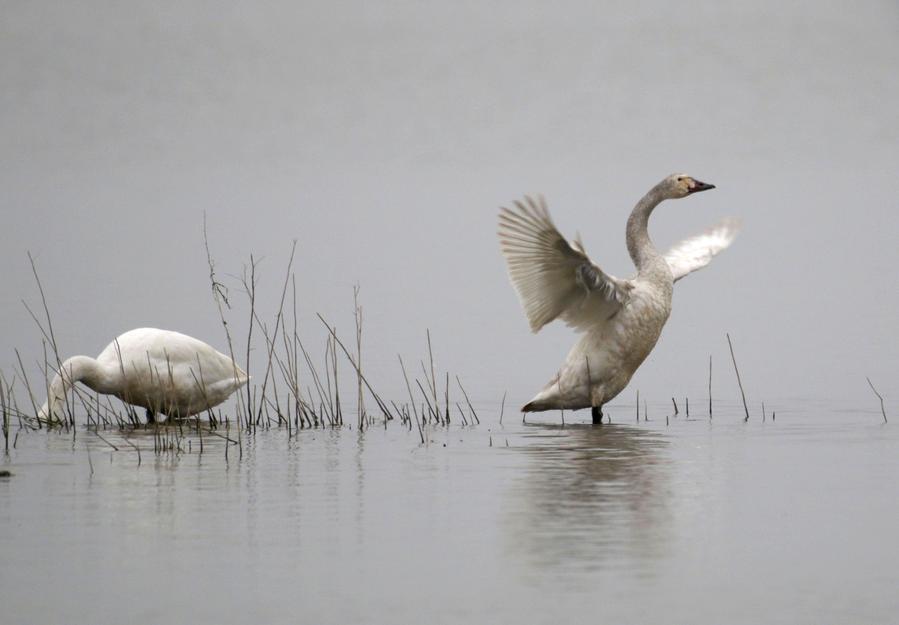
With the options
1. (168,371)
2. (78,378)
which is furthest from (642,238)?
(78,378)

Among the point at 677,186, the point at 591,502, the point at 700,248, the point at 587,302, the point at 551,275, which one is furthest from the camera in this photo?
the point at 700,248

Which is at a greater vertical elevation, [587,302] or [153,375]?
[587,302]

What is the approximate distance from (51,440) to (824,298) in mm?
22286

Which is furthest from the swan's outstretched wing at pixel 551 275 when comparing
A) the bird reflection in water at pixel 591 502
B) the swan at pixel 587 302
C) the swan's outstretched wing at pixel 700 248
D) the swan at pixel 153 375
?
the swan at pixel 153 375

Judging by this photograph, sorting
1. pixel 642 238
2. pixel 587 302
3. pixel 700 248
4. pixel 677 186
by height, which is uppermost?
pixel 677 186

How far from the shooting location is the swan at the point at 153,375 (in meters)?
13.6

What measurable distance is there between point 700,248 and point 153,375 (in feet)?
17.1

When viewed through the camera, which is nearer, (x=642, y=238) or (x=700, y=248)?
(x=642, y=238)

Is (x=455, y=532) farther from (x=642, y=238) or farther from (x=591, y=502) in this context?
(x=642, y=238)

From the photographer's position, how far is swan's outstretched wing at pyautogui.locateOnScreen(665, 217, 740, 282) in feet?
51.4

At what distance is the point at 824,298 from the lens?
32.6 meters

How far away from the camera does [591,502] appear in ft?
30.2

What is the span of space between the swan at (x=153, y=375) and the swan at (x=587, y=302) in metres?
2.23

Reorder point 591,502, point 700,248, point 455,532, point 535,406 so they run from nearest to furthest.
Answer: point 455,532
point 591,502
point 535,406
point 700,248
